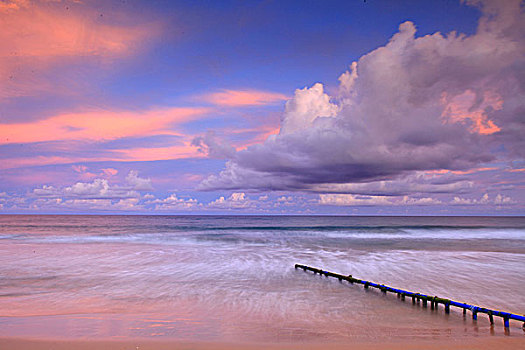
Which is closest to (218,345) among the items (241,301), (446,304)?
(241,301)

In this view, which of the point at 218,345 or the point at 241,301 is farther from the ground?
the point at 218,345

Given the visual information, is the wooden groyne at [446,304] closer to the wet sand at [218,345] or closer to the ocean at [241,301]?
the ocean at [241,301]

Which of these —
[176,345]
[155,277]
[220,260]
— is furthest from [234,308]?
[220,260]

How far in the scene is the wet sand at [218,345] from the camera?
7.43m

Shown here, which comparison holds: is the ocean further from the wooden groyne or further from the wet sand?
the wet sand

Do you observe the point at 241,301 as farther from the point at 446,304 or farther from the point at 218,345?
the point at 446,304

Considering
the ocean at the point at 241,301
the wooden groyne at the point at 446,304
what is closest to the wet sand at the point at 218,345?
the ocean at the point at 241,301

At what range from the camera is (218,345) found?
7.67 metres

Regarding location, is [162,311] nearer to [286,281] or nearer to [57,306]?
[57,306]

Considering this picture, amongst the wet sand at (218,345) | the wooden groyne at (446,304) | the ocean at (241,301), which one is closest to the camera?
the wet sand at (218,345)

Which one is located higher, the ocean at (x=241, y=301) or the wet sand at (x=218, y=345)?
the wet sand at (x=218, y=345)

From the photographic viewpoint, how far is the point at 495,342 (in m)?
7.94

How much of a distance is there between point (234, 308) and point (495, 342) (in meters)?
7.14

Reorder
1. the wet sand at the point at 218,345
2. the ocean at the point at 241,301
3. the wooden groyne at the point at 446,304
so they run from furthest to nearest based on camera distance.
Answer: the wooden groyne at the point at 446,304 < the ocean at the point at 241,301 < the wet sand at the point at 218,345
